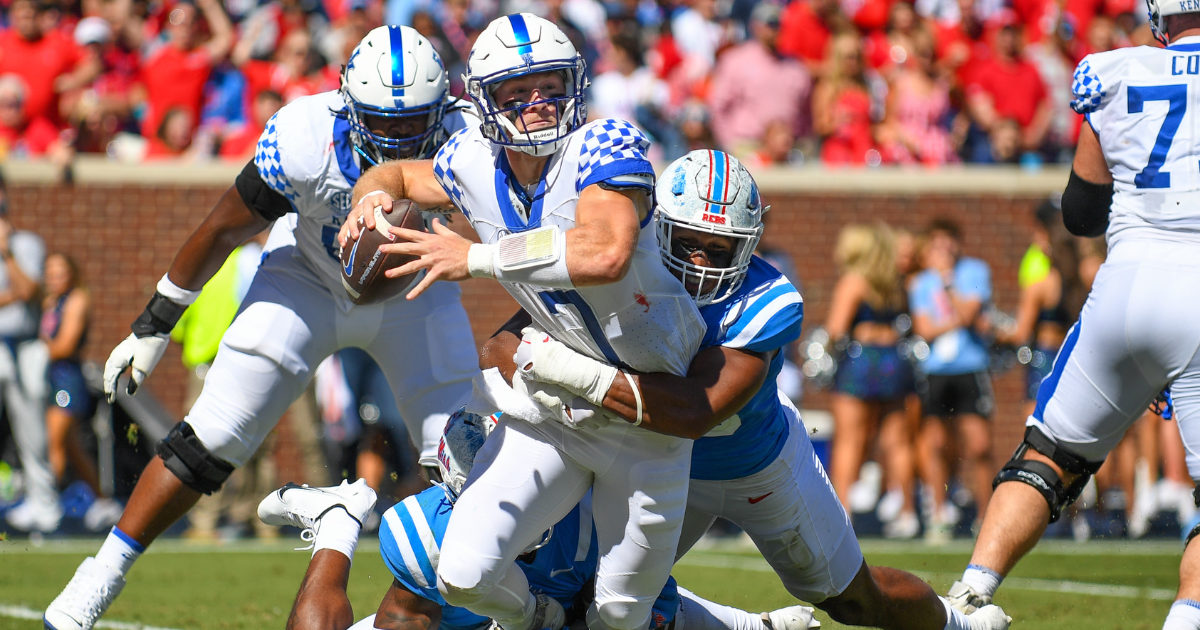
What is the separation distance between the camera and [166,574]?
19.7 feet

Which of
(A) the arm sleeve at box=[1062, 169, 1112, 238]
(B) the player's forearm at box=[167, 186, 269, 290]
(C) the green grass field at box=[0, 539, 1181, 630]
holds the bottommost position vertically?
(C) the green grass field at box=[0, 539, 1181, 630]

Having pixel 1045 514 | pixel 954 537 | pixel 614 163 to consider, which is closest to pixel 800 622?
pixel 1045 514

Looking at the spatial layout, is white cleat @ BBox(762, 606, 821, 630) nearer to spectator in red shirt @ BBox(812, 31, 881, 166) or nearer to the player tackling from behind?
the player tackling from behind

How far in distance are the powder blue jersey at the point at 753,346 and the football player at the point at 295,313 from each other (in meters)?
1.24

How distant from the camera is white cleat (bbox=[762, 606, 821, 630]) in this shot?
3.97 m

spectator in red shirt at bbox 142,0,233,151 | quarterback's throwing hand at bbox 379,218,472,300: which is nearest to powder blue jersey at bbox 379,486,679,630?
quarterback's throwing hand at bbox 379,218,472,300

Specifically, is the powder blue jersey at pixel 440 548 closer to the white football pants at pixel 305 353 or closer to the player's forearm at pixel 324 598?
the player's forearm at pixel 324 598

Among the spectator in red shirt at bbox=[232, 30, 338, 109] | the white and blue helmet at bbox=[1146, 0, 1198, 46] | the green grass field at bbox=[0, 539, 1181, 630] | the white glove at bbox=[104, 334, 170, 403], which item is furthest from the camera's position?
the spectator in red shirt at bbox=[232, 30, 338, 109]

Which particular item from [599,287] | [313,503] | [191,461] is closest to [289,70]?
[191,461]

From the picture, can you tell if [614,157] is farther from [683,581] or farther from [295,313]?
[683,581]

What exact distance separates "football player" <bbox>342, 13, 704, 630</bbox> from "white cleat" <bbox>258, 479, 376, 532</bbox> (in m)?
0.66

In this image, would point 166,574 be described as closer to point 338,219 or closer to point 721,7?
point 338,219

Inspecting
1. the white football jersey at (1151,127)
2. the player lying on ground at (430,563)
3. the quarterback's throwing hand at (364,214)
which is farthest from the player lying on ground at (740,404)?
the white football jersey at (1151,127)

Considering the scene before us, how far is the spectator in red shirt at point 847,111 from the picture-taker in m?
10.0
